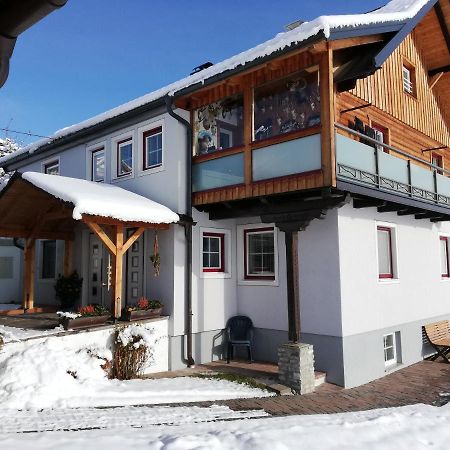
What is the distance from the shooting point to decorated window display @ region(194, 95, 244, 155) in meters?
10.6

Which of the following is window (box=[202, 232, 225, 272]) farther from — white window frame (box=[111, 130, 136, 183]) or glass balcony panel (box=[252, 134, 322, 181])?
white window frame (box=[111, 130, 136, 183])

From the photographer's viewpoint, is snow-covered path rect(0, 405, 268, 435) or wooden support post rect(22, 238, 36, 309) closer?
snow-covered path rect(0, 405, 268, 435)

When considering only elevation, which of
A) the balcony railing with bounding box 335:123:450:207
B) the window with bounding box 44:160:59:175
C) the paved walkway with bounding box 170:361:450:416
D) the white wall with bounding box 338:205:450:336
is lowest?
the paved walkway with bounding box 170:361:450:416

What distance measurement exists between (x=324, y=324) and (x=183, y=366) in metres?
3.39

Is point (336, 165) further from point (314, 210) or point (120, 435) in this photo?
point (120, 435)

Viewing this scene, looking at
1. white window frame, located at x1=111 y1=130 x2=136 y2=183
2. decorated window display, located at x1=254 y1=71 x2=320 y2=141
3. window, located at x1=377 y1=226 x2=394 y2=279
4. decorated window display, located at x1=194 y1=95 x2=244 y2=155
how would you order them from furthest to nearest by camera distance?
white window frame, located at x1=111 y1=130 x2=136 y2=183 < window, located at x1=377 y1=226 x2=394 y2=279 < decorated window display, located at x1=194 y1=95 x2=244 y2=155 < decorated window display, located at x1=254 y1=71 x2=320 y2=141

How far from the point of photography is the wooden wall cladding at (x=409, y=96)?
1153 centimetres

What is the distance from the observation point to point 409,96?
13.4 meters

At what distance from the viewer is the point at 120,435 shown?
15.4 feet

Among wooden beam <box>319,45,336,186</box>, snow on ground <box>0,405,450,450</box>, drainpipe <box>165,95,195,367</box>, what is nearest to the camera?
snow on ground <box>0,405,450,450</box>

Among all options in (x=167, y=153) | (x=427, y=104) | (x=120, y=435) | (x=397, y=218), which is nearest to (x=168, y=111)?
(x=167, y=153)

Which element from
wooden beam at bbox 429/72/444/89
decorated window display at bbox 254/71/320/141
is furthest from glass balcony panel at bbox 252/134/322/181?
wooden beam at bbox 429/72/444/89

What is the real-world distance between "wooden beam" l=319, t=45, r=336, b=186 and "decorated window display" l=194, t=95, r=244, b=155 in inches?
111

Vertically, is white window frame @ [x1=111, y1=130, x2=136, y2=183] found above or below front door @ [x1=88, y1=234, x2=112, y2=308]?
above
